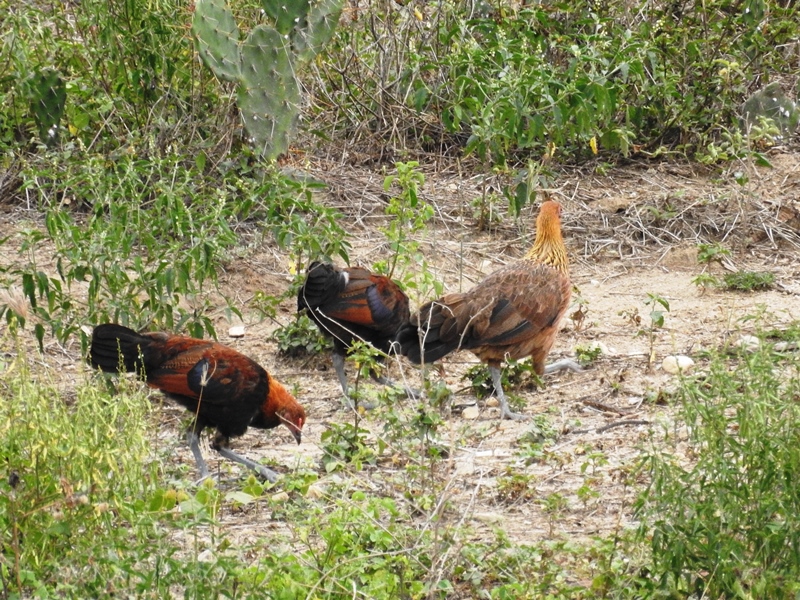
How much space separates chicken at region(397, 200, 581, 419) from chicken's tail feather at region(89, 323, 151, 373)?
62.0 inches

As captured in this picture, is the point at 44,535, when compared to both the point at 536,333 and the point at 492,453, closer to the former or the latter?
the point at 492,453

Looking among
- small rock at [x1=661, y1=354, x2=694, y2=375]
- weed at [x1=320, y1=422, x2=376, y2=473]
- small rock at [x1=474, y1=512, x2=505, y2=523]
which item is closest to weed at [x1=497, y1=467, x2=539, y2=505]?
small rock at [x1=474, y1=512, x2=505, y2=523]

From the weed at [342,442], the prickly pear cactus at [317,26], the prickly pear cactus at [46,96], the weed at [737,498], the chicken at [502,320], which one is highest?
the prickly pear cactus at [317,26]

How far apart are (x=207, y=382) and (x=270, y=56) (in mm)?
3181

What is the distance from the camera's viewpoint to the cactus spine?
833 centimetres

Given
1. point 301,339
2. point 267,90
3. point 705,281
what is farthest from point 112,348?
point 705,281

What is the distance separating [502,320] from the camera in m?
7.00

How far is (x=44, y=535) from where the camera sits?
154 inches

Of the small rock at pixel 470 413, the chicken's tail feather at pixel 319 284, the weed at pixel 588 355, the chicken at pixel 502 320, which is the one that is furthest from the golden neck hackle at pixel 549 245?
the chicken's tail feather at pixel 319 284

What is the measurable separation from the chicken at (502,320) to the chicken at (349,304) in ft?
1.56

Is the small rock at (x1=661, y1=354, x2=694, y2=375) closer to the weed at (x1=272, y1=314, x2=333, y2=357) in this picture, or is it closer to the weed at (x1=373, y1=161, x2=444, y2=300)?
the weed at (x1=373, y1=161, x2=444, y2=300)

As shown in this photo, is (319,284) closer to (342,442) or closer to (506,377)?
(506,377)

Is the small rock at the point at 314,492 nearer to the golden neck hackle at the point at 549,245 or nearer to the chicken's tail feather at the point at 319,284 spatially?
the chicken's tail feather at the point at 319,284

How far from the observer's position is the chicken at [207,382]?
245 inches
